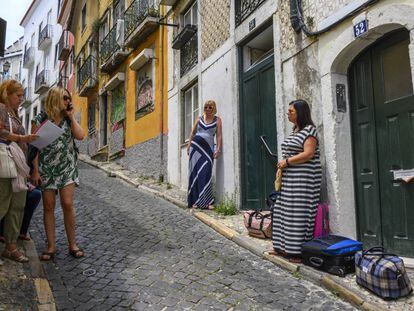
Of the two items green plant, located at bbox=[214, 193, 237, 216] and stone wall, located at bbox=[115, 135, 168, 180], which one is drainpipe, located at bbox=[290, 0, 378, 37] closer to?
green plant, located at bbox=[214, 193, 237, 216]

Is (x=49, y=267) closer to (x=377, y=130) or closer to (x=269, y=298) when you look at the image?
(x=269, y=298)

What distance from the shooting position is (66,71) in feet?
81.7

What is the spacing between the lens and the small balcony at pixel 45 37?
2820cm

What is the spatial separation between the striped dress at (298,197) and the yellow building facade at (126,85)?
6758 mm

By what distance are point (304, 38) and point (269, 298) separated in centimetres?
348

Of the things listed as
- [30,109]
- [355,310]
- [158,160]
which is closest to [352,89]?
[355,310]

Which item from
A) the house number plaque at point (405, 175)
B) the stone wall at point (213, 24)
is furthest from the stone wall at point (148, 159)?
the house number plaque at point (405, 175)

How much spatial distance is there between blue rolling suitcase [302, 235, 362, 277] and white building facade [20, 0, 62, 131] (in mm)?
24176

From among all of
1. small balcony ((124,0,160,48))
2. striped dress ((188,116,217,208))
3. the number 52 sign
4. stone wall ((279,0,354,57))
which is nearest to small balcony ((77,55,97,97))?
small balcony ((124,0,160,48))

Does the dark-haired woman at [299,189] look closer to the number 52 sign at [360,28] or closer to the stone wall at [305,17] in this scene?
the number 52 sign at [360,28]

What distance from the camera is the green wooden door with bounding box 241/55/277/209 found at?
661 cm

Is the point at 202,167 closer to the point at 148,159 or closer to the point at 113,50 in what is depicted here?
the point at 148,159

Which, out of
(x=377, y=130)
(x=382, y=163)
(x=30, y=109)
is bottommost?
(x=382, y=163)

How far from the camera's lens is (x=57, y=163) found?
4.44m
